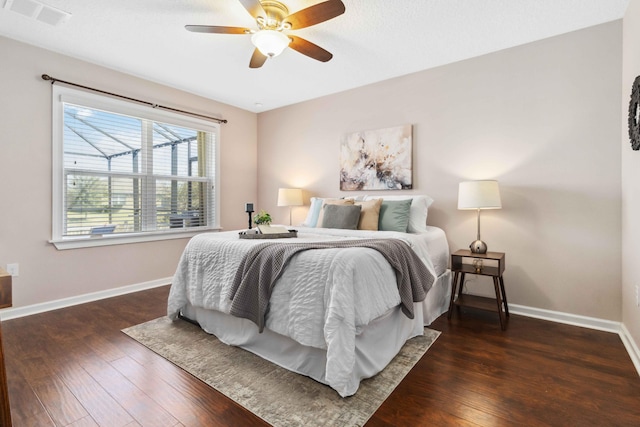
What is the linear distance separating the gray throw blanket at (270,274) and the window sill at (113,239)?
220 centimetres

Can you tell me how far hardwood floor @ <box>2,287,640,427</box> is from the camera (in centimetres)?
153

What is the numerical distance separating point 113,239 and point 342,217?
257 cm

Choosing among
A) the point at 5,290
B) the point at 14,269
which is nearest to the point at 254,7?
the point at 5,290

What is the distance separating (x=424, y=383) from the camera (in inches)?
71.1

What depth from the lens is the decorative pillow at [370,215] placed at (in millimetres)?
3059

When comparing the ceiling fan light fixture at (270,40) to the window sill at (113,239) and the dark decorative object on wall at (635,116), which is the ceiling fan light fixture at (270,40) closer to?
the dark decorative object on wall at (635,116)

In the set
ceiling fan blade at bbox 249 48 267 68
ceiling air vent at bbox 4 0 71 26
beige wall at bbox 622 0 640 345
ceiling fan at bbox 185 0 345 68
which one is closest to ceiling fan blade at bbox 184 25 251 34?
ceiling fan at bbox 185 0 345 68

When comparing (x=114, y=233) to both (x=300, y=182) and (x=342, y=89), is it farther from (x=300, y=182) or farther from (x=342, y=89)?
(x=342, y=89)

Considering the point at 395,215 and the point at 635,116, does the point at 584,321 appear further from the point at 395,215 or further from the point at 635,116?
the point at 395,215

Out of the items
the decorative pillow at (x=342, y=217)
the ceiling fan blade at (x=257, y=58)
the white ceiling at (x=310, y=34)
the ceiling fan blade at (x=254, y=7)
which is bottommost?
the decorative pillow at (x=342, y=217)

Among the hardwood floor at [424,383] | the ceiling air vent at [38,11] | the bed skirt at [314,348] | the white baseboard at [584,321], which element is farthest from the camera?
the ceiling air vent at [38,11]

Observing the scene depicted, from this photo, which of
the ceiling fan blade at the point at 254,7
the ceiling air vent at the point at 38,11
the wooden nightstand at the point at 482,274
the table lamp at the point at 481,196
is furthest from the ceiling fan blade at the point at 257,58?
the wooden nightstand at the point at 482,274

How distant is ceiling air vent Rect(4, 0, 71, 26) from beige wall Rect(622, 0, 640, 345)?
13.7 feet

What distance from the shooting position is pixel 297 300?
5.98 ft
